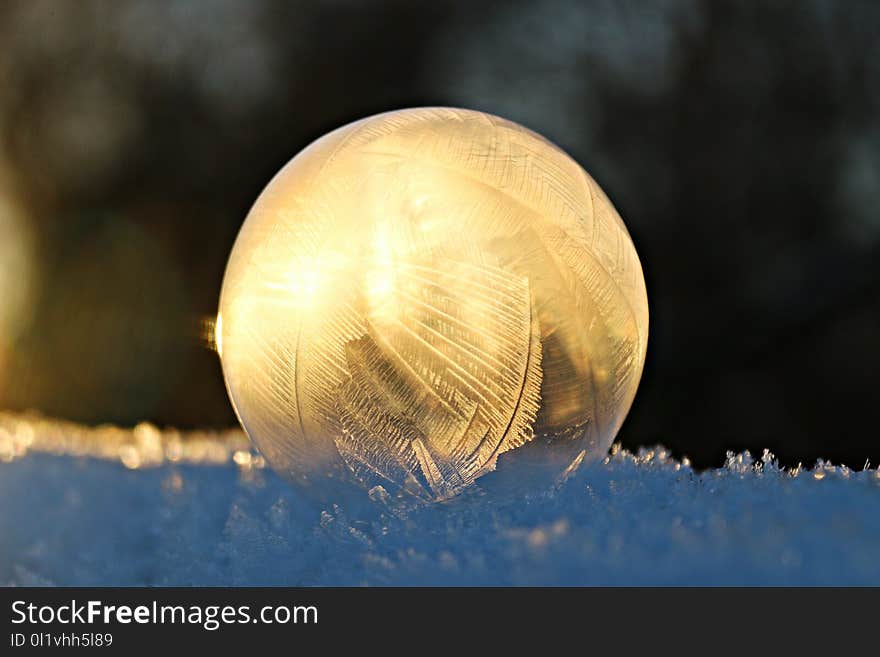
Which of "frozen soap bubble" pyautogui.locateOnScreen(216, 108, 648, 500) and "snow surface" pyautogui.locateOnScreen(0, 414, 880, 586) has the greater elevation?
"frozen soap bubble" pyautogui.locateOnScreen(216, 108, 648, 500)

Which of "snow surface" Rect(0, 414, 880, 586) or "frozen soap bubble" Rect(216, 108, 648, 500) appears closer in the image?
"snow surface" Rect(0, 414, 880, 586)

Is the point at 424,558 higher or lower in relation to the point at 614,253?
lower

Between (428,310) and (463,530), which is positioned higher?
(428,310)

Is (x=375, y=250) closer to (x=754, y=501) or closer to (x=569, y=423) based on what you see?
(x=569, y=423)
